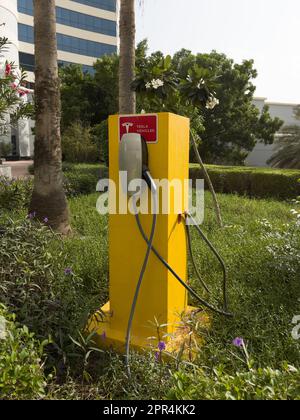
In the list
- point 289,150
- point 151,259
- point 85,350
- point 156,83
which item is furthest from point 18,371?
point 289,150

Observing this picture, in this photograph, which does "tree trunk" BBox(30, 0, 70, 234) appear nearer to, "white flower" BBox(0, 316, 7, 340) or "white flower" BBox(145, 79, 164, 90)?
"white flower" BBox(145, 79, 164, 90)

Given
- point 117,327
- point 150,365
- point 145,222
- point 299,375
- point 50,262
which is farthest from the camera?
point 50,262

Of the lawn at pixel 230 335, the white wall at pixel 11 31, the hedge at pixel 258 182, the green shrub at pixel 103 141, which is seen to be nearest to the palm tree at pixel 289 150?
the hedge at pixel 258 182

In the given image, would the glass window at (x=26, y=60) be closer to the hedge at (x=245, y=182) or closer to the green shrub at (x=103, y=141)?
the green shrub at (x=103, y=141)

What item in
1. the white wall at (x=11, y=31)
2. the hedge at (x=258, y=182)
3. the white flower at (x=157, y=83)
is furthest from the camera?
the white wall at (x=11, y=31)

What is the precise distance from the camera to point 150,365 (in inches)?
90.9

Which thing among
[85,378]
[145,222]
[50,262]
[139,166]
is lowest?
[85,378]

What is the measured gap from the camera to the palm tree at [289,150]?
1739 centimetres

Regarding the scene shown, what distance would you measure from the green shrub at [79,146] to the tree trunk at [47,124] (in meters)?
10.6

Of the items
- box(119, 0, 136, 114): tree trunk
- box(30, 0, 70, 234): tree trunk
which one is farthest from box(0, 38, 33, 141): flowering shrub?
box(119, 0, 136, 114): tree trunk

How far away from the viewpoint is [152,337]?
8.41ft
